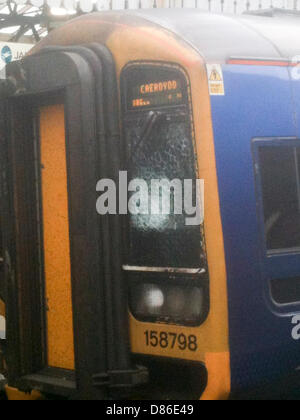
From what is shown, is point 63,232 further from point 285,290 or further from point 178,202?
point 285,290

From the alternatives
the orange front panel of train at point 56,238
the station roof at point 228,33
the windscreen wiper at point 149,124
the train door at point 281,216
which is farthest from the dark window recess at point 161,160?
the orange front panel of train at point 56,238

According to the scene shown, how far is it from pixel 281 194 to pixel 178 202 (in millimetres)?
615

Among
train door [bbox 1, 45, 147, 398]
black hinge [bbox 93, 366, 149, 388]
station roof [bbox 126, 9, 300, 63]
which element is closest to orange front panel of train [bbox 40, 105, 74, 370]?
train door [bbox 1, 45, 147, 398]

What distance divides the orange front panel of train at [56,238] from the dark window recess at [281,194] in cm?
125

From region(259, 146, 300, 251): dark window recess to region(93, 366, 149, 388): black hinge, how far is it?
1020 mm

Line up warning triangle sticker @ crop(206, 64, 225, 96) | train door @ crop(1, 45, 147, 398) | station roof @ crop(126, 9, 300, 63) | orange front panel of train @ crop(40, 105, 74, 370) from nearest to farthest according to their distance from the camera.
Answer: warning triangle sticker @ crop(206, 64, 225, 96), station roof @ crop(126, 9, 300, 63), train door @ crop(1, 45, 147, 398), orange front panel of train @ crop(40, 105, 74, 370)

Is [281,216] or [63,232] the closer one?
[281,216]

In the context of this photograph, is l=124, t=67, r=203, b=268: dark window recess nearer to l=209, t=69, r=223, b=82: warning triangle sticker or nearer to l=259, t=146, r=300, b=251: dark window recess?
l=209, t=69, r=223, b=82: warning triangle sticker

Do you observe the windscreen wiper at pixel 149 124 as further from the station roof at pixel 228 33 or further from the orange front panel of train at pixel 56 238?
the orange front panel of train at pixel 56 238

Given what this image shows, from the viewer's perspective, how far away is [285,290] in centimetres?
525

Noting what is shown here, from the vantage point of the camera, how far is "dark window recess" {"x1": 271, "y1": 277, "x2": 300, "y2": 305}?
5191 millimetres

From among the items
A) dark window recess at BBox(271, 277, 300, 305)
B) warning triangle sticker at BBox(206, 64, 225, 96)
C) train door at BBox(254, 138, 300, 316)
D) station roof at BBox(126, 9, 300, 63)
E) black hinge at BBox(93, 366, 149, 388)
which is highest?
station roof at BBox(126, 9, 300, 63)

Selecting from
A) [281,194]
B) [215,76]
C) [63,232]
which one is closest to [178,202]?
[281,194]

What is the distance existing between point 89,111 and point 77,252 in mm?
820
